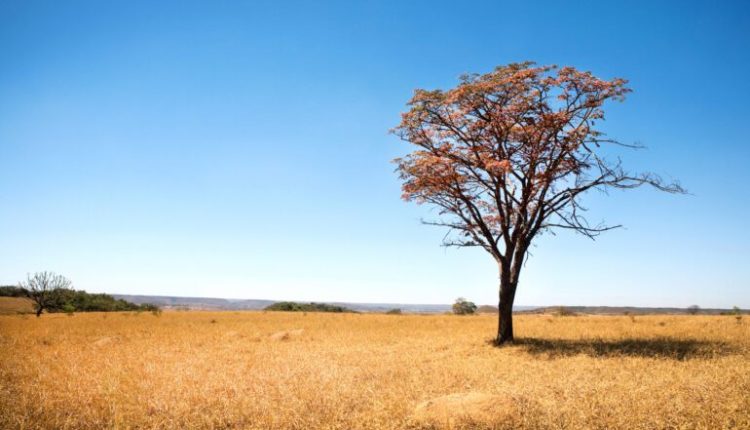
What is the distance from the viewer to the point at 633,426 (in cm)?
686

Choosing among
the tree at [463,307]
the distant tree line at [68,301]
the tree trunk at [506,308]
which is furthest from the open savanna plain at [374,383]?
the tree at [463,307]

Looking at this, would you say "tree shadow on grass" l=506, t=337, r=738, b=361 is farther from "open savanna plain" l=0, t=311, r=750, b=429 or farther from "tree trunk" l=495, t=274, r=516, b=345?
"tree trunk" l=495, t=274, r=516, b=345

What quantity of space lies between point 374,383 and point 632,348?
35.0 ft

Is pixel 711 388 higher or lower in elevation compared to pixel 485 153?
lower

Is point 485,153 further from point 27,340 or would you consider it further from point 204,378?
point 27,340

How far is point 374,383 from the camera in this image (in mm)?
10445

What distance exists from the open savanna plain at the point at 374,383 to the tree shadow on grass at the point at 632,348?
64 millimetres

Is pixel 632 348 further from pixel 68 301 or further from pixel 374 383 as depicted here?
pixel 68 301

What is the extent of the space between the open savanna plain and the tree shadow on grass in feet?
0.21

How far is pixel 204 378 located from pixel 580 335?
1727cm

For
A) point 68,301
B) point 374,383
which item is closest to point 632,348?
point 374,383

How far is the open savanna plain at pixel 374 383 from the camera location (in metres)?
7.50

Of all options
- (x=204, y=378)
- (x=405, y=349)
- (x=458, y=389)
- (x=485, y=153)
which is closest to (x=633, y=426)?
(x=458, y=389)

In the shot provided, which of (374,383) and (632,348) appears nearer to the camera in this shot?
(374,383)
